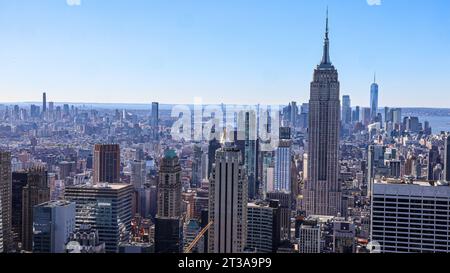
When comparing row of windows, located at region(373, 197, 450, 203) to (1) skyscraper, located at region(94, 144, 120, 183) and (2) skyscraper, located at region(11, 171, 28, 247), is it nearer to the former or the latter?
(1) skyscraper, located at region(94, 144, 120, 183)

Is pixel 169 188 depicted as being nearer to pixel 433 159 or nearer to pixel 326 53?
pixel 326 53

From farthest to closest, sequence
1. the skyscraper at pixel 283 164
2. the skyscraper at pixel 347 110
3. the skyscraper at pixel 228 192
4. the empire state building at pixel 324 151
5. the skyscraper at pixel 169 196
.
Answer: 1. the skyscraper at pixel 228 192
2. the skyscraper at pixel 283 164
3. the empire state building at pixel 324 151
4. the skyscraper at pixel 169 196
5. the skyscraper at pixel 347 110

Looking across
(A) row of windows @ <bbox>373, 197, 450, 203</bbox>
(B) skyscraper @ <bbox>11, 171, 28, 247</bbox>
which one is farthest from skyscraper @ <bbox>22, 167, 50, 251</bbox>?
(A) row of windows @ <bbox>373, 197, 450, 203</bbox>

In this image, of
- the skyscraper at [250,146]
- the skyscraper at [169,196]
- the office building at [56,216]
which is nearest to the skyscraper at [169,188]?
the skyscraper at [169,196]

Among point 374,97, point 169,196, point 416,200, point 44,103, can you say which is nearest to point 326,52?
point 374,97

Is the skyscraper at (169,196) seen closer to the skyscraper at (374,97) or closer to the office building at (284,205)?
the office building at (284,205)
